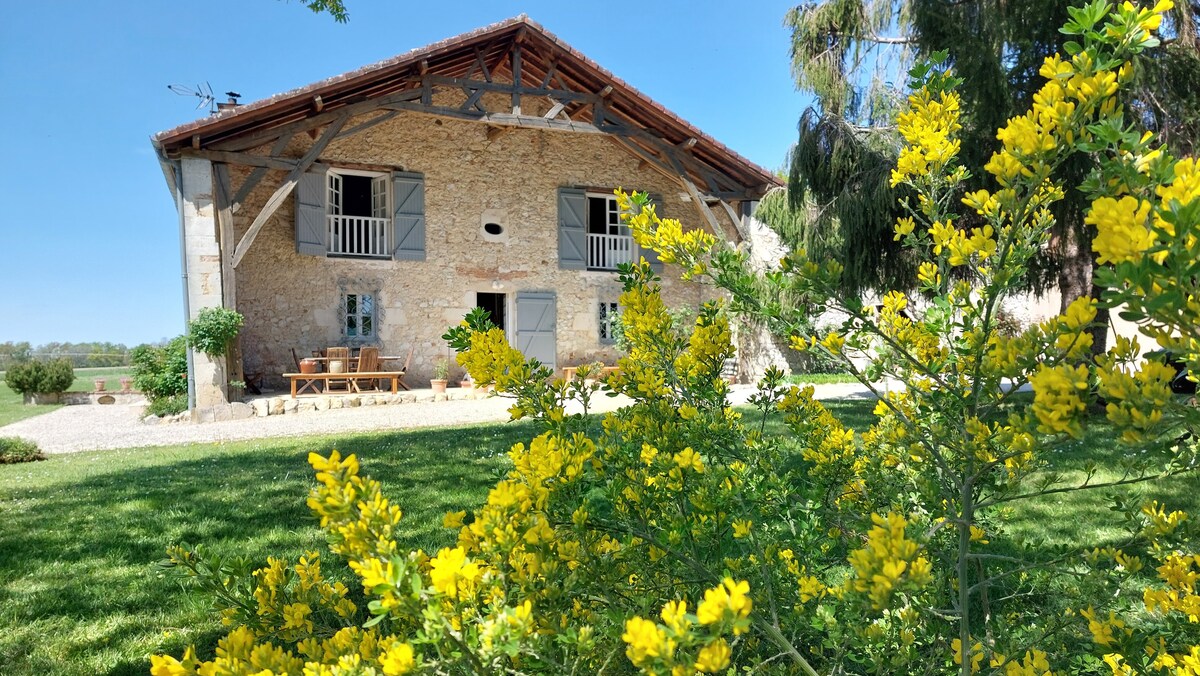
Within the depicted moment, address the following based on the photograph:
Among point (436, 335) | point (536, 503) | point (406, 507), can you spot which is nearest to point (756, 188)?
point (436, 335)

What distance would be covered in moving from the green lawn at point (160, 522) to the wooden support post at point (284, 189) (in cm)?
401

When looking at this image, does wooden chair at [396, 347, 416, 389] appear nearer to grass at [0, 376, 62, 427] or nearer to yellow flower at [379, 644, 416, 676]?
grass at [0, 376, 62, 427]

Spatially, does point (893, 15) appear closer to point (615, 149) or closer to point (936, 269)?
point (615, 149)

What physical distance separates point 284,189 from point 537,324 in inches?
186

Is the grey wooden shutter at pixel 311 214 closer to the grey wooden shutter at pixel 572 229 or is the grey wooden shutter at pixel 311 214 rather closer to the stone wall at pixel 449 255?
the stone wall at pixel 449 255

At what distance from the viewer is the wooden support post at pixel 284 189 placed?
9185 mm

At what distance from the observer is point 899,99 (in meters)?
7.43

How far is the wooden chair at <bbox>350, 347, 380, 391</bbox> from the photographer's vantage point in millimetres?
10547

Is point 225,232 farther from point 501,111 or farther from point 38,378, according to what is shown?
point 38,378

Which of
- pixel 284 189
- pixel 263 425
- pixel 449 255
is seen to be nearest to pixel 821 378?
pixel 449 255

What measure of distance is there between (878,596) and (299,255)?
37.5ft

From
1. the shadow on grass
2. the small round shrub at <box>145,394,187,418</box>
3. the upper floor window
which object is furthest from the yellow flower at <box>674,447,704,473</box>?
the upper floor window

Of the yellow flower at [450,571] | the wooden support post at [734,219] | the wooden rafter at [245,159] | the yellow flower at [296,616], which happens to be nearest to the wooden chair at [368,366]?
the wooden rafter at [245,159]

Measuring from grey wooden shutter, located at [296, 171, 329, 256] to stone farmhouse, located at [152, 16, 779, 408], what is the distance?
0.11ft
